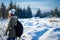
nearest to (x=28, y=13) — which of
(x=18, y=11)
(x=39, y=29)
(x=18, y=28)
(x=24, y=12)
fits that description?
(x=24, y=12)

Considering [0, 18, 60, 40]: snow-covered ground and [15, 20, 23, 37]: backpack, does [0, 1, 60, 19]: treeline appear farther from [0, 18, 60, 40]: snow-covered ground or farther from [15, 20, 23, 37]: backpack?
[15, 20, 23, 37]: backpack

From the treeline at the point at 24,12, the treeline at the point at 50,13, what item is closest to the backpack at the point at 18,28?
the treeline at the point at 24,12

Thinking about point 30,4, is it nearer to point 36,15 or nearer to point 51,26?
point 36,15

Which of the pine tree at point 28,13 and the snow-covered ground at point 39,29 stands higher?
the pine tree at point 28,13

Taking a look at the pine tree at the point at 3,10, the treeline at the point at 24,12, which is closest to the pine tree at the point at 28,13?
the treeline at the point at 24,12

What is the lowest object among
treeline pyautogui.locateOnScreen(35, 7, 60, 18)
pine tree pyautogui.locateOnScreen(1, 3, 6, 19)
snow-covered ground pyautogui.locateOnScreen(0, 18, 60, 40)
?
snow-covered ground pyautogui.locateOnScreen(0, 18, 60, 40)

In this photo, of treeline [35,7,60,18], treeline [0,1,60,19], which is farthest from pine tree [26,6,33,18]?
treeline [35,7,60,18]

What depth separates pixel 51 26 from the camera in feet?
11.7

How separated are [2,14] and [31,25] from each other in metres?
0.57

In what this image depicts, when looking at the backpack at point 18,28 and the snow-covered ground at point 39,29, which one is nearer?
the backpack at point 18,28

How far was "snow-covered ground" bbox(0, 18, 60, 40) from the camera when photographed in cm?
349

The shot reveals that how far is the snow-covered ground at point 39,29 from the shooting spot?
11.5ft

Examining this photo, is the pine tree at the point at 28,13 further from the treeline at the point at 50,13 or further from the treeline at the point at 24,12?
the treeline at the point at 50,13

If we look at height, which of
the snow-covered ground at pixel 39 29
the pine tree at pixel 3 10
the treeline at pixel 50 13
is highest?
the pine tree at pixel 3 10
